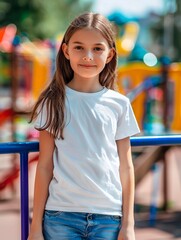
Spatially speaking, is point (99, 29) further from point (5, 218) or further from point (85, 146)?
point (5, 218)

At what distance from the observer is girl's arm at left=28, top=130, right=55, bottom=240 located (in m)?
1.89

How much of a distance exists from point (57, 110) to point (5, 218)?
3.88 m

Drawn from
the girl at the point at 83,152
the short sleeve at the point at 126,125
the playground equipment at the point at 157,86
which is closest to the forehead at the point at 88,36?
the girl at the point at 83,152

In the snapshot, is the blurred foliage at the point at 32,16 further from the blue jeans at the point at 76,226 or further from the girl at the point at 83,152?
the blue jeans at the point at 76,226

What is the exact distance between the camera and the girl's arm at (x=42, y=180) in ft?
6.20

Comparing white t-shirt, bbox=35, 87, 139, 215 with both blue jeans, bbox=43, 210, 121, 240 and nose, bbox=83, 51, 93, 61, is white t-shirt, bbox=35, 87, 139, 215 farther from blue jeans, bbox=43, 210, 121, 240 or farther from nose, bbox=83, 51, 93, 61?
nose, bbox=83, 51, 93, 61

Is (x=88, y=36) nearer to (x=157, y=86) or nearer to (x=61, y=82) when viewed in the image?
(x=61, y=82)

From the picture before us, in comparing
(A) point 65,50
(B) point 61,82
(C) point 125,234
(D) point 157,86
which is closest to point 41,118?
(B) point 61,82

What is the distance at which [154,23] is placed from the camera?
44.6 metres

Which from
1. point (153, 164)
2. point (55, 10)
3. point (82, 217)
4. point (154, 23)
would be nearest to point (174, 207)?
point (153, 164)

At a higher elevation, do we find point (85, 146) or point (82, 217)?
point (85, 146)

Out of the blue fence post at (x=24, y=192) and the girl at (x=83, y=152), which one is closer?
the girl at (x=83, y=152)

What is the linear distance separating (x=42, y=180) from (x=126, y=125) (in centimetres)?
37

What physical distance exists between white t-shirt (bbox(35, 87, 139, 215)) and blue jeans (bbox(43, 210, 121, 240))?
21 millimetres
